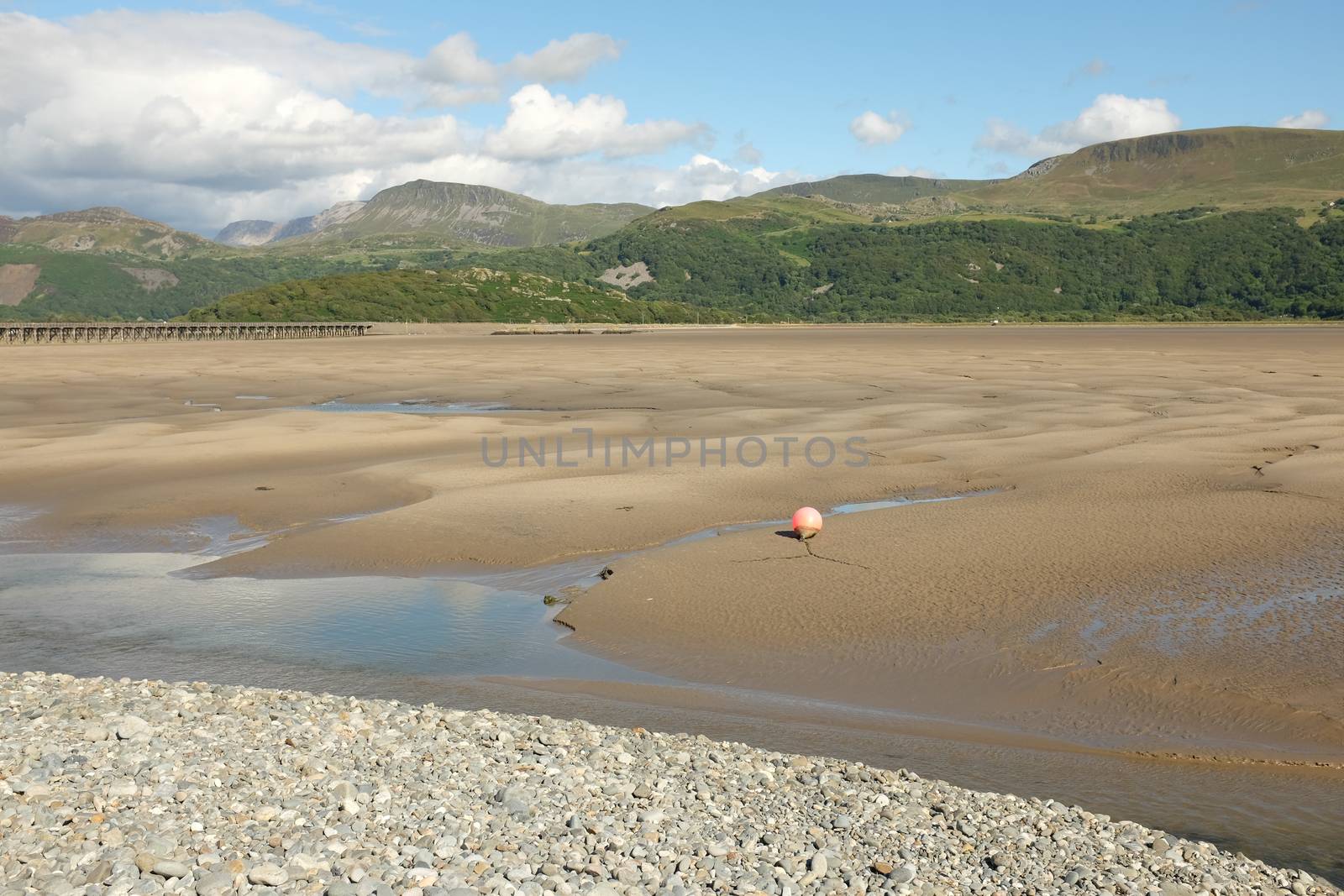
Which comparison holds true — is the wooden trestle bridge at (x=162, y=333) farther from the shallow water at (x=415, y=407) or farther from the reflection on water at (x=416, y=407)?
the reflection on water at (x=416, y=407)

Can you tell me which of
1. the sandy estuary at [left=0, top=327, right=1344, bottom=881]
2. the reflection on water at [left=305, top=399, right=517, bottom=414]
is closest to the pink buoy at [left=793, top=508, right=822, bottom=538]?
the sandy estuary at [left=0, top=327, right=1344, bottom=881]

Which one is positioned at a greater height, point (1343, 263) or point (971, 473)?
point (1343, 263)

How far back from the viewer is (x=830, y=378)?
127ft

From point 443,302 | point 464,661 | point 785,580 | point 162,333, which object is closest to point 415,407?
point 785,580

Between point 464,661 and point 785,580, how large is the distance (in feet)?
12.4

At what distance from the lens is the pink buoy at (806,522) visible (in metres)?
13.1

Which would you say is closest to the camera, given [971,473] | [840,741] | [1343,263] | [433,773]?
[433,773]

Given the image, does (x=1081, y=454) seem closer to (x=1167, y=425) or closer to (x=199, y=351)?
(x=1167, y=425)

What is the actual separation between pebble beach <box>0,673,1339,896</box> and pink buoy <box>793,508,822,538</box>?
19.5 ft

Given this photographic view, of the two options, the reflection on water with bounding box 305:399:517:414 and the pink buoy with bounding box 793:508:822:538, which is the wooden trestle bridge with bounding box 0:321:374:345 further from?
the pink buoy with bounding box 793:508:822:538

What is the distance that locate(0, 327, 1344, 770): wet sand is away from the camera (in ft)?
29.2

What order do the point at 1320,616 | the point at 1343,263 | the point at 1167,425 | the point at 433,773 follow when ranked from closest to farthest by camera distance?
the point at 433,773, the point at 1320,616, the point at 1167,425, the point at 1343,263

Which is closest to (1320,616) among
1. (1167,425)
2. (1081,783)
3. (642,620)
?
(1081,783)

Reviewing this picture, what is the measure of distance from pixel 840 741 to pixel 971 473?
1060cm
